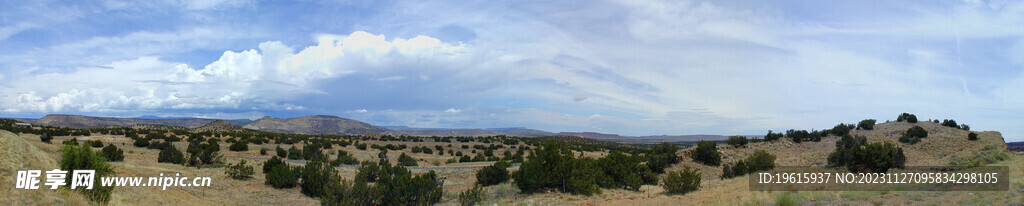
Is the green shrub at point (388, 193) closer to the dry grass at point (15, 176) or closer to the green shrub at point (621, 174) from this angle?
the dry grass at point (15, 176)

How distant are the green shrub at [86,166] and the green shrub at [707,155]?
1063 inches

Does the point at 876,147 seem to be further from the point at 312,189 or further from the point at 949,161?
the point at 312,189

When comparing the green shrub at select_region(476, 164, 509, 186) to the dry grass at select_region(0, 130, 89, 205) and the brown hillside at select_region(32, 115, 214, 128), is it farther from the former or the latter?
the brown hillside at select_region(32, 115, 214, 128)

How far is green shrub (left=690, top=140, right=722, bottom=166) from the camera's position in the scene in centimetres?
2791

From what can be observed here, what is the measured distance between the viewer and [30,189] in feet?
33.3

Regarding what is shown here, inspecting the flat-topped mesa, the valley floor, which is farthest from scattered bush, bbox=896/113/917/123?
the flat-topped mesa

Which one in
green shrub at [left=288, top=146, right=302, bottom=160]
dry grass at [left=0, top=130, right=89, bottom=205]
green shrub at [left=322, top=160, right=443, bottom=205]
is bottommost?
green shrub at [left=288, top=146, right=302, bottom=160]

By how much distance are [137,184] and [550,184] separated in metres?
13.5

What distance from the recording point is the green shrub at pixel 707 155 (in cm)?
2791

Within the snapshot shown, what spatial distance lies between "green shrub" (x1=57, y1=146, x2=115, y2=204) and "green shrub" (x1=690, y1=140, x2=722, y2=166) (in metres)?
27.0

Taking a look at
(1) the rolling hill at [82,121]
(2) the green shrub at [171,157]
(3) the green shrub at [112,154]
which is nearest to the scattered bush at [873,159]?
(2) the green shrub at [171,157]

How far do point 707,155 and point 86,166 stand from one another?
91.2 ft

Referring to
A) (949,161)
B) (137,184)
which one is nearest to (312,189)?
(137,184)

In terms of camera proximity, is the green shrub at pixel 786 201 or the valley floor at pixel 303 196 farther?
the green shrub at pixel 786 201
